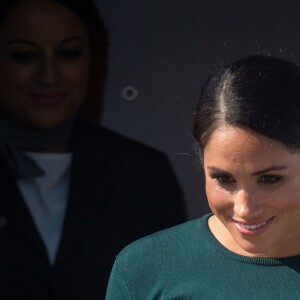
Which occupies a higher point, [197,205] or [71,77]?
[71,77]

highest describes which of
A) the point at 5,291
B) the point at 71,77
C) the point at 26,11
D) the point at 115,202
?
the point at 26,11

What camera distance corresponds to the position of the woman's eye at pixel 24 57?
8.94 ft

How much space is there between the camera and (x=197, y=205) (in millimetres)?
3303

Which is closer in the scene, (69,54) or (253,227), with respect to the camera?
(253,227)

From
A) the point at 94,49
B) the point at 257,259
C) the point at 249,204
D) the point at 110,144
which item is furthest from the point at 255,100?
the point at 94,49

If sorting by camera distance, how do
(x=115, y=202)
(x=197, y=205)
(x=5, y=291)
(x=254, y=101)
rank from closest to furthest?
A: (x=254, y=101) < (x=5, y=291) < (x=115, y=202) < (x=197, y=205)

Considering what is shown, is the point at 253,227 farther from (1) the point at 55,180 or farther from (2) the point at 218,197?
(1) the point at 55,180

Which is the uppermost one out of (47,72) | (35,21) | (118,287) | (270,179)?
(35,21)

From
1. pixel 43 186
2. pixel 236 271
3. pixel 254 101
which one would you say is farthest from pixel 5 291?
pixel 254 101

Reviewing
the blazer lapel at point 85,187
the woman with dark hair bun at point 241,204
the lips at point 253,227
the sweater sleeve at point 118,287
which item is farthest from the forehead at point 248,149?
the blazer lapel at point 85,187

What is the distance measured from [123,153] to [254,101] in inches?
40.5

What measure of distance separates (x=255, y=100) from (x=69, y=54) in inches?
37.8

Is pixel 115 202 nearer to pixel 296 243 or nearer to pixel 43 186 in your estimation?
pixel 43 186

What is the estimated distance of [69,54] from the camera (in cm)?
278
